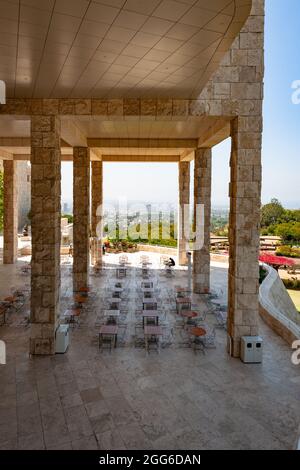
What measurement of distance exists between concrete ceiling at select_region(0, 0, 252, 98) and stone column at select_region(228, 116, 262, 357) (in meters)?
2.05

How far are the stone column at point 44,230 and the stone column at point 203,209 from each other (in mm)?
8679

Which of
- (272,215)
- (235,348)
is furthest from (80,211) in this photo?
(272,215)

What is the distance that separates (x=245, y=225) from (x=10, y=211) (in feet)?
66.5

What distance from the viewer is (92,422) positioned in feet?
23.6

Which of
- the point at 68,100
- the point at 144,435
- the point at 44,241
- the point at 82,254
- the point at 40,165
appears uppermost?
the point at 68,100

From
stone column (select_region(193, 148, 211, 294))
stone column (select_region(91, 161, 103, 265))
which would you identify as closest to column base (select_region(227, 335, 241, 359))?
stone column (select_region(193, 148, 211, 294))

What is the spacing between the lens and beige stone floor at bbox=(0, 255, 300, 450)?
672 centimetres

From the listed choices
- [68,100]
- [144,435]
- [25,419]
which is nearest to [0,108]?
[68,100]

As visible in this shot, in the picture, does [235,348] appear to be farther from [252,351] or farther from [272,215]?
Result: [272,215]

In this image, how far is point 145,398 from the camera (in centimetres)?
816

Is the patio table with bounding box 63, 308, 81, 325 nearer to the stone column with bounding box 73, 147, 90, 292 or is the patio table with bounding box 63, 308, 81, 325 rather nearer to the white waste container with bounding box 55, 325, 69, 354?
the white waste container with bounding box 55, 325, 69, 354

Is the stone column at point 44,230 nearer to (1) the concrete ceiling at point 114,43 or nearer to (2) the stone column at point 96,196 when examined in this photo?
(1) the concrete ceiling at point 114,43

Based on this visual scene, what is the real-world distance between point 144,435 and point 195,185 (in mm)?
12760

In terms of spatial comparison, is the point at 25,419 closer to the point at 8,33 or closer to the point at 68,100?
the point at 8,33
